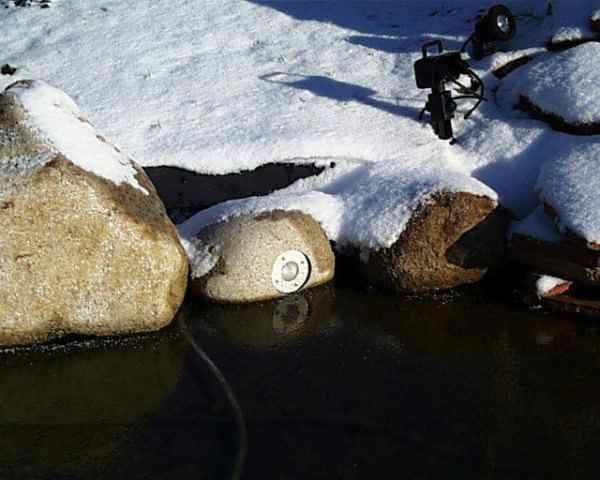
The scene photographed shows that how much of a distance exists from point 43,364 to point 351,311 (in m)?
2.05

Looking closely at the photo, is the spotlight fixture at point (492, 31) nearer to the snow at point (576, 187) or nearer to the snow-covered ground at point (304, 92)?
the snow-covered ground at point (304, 92)

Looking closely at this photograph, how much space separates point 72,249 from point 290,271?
4.88ft

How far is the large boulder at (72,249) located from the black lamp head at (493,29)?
375cm

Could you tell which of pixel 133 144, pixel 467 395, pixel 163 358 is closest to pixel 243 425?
pixel 163 358

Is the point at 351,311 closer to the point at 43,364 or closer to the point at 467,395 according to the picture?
the point at 467,395

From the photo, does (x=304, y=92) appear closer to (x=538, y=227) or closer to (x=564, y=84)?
(x=564, y=84)

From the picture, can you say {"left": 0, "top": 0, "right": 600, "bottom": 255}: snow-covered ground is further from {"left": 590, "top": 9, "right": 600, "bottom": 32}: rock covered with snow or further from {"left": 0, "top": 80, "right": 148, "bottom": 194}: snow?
{"left": 0, "top": 80, "right": 148, "bottom": 194}: snow

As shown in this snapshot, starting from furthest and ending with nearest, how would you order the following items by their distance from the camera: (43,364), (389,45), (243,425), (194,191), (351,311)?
(389,45) < (194,191) < (351,311) < (43,364) < (243,425)

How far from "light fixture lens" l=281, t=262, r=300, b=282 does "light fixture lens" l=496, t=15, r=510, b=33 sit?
329cm

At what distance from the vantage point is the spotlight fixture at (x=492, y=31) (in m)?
7.31

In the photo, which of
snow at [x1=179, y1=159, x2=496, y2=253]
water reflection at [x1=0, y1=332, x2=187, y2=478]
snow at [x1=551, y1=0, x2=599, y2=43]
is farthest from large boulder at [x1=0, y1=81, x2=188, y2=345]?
snow at [x1=551, y1=0, x2=599, y2=43]

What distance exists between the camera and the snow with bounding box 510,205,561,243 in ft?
17.6

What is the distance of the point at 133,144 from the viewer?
23.0ft

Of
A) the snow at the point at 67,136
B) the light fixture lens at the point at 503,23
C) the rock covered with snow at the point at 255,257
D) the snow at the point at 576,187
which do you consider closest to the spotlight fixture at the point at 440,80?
the light fixture lens at the point at 503,23
